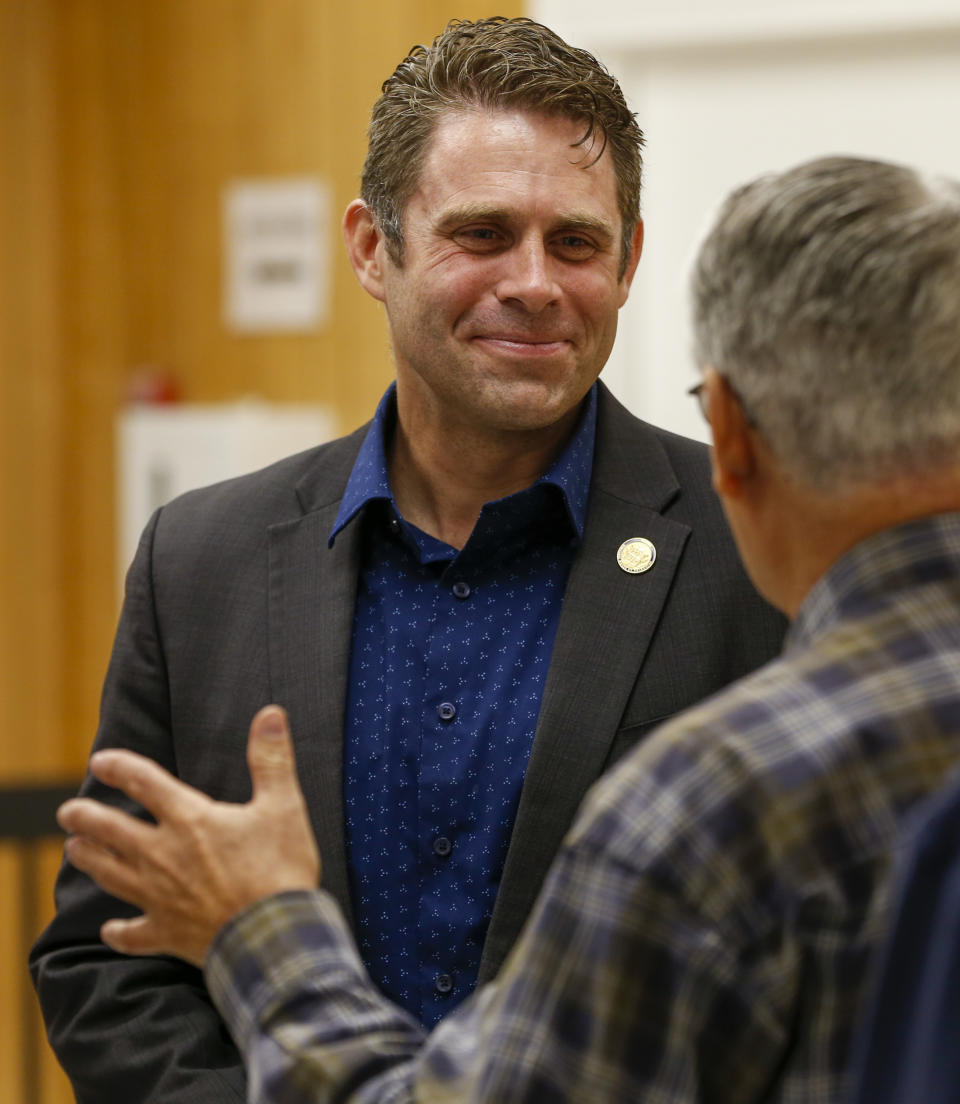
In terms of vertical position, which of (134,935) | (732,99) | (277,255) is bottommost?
(134,935)

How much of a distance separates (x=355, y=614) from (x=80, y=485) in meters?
2.69

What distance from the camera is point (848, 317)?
3.06 ft

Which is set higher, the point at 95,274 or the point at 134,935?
the point at 95,274

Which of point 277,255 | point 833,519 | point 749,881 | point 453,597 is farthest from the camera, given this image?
point 277,255

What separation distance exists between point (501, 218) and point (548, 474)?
30 cm

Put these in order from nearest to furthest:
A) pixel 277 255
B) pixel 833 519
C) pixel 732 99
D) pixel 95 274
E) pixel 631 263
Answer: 1. pixel 833 519
2. pixel 631 263
3. pixel 732 99
4. pixel 277 255
5. pixel 95 274

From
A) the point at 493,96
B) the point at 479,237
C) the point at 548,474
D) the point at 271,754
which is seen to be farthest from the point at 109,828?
the point at 493,96

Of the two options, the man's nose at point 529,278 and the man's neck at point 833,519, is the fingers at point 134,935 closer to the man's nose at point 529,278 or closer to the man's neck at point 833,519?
the man's neck at point 833,519

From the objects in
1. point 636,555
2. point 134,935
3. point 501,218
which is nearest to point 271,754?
point 134,935

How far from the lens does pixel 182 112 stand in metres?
4.10

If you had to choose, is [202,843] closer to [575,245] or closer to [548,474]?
[548,474]

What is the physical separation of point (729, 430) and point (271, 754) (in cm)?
41

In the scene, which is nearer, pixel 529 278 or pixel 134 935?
pixel 134 935

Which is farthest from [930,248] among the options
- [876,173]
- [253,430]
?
[253,430]
